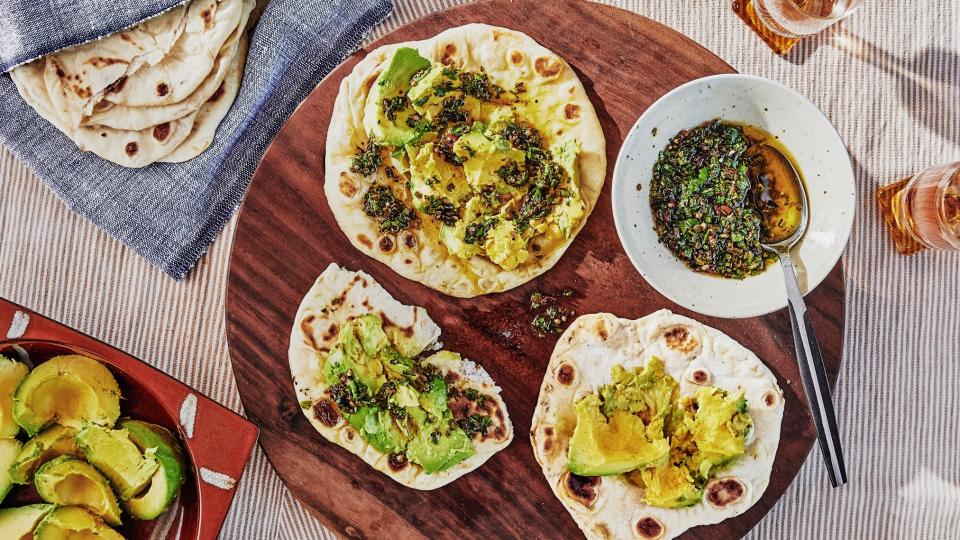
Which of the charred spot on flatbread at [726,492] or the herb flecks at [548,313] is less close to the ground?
the herb flecks at [548,313]

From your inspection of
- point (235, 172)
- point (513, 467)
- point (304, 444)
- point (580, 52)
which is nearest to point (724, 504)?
point (513, 467)

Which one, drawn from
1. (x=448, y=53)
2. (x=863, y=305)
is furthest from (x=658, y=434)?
(x=448, y=53)

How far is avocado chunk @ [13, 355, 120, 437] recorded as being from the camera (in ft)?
7.82

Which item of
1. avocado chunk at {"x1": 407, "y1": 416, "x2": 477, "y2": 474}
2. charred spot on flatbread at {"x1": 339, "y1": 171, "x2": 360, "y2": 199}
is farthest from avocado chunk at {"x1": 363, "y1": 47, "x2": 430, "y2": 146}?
avocado chunk at {"x1": 407, "y1": 416, "x2": 477, "y2": 474}

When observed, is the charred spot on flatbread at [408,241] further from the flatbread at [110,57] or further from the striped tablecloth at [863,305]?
the flatbread at [110,57]

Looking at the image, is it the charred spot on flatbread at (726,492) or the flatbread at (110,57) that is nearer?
the charred spot on flatbread at (726,492)

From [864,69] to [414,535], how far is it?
243 cm

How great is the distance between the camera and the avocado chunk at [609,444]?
2.36m

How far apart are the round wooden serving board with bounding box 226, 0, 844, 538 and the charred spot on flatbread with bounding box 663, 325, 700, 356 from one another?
0.31 feet

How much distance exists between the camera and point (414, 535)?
2564mm

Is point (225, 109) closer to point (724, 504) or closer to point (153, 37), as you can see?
point (153, 37)

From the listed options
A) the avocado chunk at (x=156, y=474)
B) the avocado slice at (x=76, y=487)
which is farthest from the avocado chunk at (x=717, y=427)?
the avocado slice at (x=76, y=487)

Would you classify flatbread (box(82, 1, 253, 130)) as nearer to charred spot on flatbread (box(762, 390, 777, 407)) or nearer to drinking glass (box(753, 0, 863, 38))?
drinking glass (box(753, 0, 863, 38))

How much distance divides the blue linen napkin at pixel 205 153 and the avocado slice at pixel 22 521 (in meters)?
0.93
